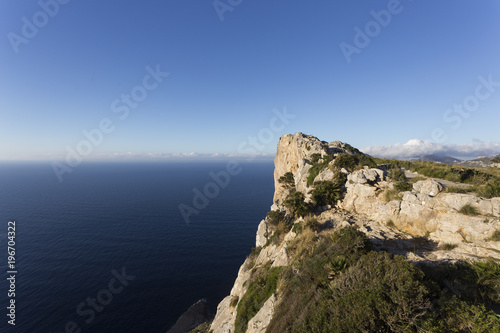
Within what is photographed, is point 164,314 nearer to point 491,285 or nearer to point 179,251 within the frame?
point 179,251

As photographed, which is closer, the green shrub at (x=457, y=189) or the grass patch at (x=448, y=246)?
the grass patch at (x=448, y=246)

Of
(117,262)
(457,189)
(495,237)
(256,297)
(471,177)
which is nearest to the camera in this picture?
(495,237)

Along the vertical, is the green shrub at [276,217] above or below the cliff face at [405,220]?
below

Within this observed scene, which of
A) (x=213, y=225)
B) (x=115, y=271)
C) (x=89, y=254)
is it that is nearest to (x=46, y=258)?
(x=89, y=254)

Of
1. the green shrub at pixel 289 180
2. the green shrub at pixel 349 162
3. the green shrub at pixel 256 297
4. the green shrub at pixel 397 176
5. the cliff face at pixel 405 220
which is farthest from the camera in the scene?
the green shrub at pixel 289 180

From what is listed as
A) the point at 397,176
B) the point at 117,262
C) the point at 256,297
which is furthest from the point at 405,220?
the point at 117,262

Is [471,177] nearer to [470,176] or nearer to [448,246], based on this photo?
[470,176]

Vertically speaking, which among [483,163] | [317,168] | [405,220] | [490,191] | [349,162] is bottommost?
[483,163]

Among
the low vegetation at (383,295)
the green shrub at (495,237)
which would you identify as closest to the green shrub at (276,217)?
the low vegetation at (383,295)

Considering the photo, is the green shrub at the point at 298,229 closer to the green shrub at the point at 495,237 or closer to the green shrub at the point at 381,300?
the green shrub at the point at 381,300
